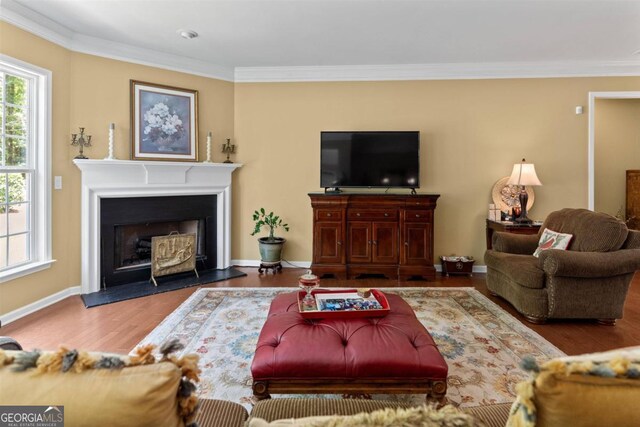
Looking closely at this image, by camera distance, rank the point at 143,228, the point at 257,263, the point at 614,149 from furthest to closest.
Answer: the point at 614,149 → the point at 257,263 → the point at 143,228

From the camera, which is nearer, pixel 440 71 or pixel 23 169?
pixel 23 169

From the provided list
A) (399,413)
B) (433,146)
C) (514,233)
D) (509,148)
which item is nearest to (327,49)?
(433,146)

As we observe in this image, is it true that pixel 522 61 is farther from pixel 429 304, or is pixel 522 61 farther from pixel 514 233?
pixel 429 304

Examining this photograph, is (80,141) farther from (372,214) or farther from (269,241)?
(372,214)

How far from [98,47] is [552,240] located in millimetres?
5046

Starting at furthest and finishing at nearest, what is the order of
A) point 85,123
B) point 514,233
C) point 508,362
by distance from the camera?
point 514,233, point 85,123, point 508,362

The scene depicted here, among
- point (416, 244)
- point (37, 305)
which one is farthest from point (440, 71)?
point (37, 305)

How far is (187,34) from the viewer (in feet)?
11.8

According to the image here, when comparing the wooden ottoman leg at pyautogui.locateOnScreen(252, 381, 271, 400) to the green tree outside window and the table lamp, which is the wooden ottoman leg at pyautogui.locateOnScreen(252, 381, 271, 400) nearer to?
the green tree outside window

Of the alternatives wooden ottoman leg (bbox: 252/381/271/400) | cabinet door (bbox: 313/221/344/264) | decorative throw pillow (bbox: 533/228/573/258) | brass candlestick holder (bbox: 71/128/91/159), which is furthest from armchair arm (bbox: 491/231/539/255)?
brass candlestick holder (bbox: 71/128/91/159)

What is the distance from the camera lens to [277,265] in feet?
14.9

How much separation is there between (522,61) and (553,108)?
2.47ft

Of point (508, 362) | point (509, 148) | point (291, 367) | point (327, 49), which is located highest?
point (327, 49)

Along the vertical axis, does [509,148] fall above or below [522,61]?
below
